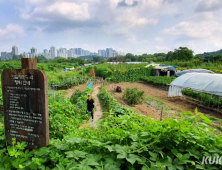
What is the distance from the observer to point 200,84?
34.9ft

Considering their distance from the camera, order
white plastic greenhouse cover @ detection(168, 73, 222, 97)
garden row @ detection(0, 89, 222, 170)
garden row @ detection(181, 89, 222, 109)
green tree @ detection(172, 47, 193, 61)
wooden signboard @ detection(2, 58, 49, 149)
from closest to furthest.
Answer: garden row @ detection(0, 89, 222, 170)
wooden signboard @ detection(2, 58, 49, 149)
garden row @ detection(181, 89, 222, 109)
white plastic greenhouse cover @ detection(168, 73, 222, 97)
green tree @ detection(172, 47, 193, 61)

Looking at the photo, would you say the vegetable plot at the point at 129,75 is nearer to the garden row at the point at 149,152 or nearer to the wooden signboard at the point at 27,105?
the wooden signboard at the point at 27,105

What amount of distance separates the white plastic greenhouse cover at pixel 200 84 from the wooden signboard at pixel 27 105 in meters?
10.1

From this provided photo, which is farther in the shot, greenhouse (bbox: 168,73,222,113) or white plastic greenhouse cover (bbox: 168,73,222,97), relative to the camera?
white plastic greenhouse cover (bbox: 168,73,222,97)

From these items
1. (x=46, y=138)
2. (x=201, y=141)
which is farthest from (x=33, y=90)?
(x=201, y=141)

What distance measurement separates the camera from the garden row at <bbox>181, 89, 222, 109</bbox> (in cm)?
891

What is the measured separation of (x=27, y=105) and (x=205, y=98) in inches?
421

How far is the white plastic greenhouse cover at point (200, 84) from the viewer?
9.52 m

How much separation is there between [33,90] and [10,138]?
→ 887 mm

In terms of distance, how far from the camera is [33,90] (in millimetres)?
2271

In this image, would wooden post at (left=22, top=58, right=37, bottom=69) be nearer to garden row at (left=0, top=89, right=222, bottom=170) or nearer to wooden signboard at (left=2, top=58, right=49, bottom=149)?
wooden signboard at (left=2, top=58, right=49, bottom=149)

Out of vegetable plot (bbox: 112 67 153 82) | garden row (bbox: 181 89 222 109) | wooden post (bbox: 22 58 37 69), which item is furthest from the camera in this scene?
vegetable plot (bbox: 112 67 153 82)

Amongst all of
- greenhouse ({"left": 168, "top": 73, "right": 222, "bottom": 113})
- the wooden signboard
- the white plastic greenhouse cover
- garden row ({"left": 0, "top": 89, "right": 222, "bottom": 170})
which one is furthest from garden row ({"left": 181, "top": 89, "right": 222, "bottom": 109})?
the wooden signboard

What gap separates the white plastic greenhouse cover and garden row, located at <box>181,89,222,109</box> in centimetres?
32
